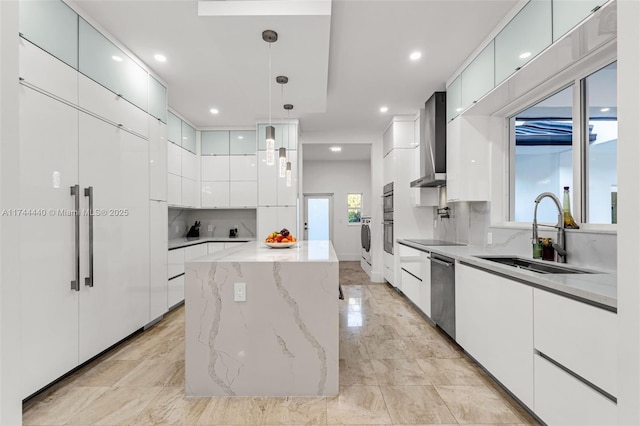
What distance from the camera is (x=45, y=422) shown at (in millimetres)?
1787

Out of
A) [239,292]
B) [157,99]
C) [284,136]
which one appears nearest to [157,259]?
[157,99]

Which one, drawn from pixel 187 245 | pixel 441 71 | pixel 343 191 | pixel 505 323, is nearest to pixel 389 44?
pixel 441 71

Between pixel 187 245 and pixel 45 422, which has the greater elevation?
pixel 187 245

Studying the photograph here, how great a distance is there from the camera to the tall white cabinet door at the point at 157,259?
3.20 meters

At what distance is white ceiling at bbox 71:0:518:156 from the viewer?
2.30 m

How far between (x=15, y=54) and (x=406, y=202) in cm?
462

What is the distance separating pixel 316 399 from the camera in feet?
6.46

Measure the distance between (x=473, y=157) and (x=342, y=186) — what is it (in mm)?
5342

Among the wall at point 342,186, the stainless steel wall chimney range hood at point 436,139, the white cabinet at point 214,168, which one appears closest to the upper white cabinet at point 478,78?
the stainless steel wall chimney range hood at point 436,139

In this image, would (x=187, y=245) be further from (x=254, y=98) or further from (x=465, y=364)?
(x=465, y=364)

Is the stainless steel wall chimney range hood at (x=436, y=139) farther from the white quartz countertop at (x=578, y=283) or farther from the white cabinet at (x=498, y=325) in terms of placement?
the white quartz countertop at (x=578, y=283)

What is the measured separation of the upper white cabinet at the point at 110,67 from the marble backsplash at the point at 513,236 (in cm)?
357

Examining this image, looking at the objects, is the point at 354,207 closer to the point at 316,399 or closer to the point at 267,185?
the point at 267,185

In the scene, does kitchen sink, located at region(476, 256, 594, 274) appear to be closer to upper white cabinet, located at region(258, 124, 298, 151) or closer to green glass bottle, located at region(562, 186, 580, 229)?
green glass bottle, located at region(562, 186, 580, 229)
